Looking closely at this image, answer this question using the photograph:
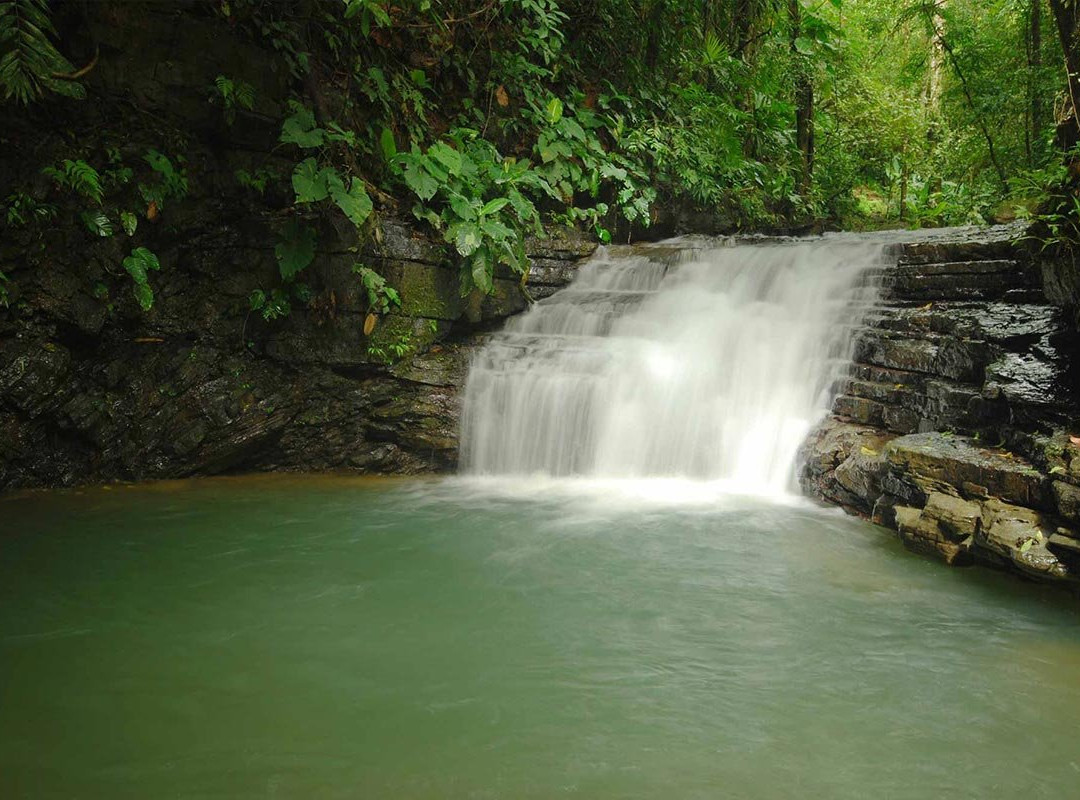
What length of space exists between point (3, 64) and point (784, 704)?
18.6 feet

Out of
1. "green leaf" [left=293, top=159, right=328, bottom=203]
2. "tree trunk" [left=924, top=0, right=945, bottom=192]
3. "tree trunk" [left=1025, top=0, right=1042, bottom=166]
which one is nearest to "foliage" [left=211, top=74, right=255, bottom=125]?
"green leaf" [left=293, top=159, right=328, bottom=203]

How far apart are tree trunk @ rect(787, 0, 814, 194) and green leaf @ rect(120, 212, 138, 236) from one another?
11680 millimetres

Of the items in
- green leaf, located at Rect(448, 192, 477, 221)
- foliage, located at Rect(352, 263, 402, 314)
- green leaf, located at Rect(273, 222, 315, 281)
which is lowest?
foliage, located at Rect(352, 263, 402, 314)

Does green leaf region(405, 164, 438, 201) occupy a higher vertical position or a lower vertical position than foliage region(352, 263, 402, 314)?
higher

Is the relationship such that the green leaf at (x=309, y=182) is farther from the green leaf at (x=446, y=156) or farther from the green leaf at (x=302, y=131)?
the green leaf at (x=446, y=156)

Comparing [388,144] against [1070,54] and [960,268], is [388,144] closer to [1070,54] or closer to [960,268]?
[960,268]

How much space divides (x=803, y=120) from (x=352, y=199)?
11.3 m

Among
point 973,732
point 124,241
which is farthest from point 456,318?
point 973,732

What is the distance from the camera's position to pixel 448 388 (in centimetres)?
735

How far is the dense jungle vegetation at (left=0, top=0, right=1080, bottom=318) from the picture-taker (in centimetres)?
581

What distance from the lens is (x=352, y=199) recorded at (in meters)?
6.15

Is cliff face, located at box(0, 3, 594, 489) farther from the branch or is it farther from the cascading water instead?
the cascading water

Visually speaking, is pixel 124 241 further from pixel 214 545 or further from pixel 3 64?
pixel 214 545

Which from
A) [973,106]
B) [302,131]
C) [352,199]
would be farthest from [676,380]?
[973,106]
